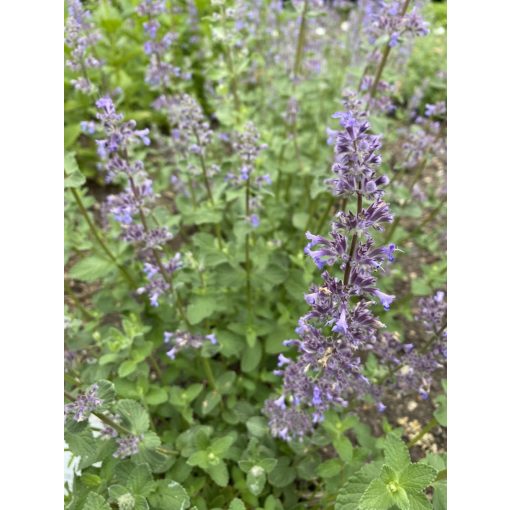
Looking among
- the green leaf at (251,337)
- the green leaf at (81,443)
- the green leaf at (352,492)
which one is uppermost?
the green leaf at (352,492)

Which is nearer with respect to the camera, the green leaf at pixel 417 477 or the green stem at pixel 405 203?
the green leaf at pixel 417 477

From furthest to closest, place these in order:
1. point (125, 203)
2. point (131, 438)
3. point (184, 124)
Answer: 1. point (184, 124)
2. point (125, 203)
3. point (131, 438)

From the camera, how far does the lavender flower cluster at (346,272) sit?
5.41 ft

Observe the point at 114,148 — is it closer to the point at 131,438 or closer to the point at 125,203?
the point at 125,203

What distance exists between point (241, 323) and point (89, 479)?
1403 millimetres

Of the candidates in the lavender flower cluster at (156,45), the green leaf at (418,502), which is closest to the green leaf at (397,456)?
the green leaf at (418,502)

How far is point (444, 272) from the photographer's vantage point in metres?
3.74

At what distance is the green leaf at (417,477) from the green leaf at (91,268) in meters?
2.28

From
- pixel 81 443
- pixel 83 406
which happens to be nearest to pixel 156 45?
pixel 83 406

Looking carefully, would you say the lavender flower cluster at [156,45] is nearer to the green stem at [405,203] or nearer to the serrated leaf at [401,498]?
the green stem at [405,203]

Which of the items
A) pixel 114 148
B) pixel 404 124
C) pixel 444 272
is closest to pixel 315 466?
pixel 444 272

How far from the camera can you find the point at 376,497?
6.43 feet

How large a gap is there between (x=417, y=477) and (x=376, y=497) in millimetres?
208

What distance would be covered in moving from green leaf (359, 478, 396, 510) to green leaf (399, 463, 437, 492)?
10 centimetres
